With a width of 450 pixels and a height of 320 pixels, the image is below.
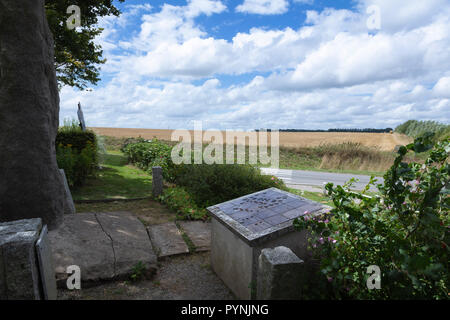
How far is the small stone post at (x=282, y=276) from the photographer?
7.36ft

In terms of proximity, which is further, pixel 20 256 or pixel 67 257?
pixel 67 257

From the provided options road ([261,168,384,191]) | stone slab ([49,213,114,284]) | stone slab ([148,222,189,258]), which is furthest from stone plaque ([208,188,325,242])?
road ([261,168,384,191])

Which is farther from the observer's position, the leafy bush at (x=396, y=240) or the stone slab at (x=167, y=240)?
the stone slab at (x=167, y=240)

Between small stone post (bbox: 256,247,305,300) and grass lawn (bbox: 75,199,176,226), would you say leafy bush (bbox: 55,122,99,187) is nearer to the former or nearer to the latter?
grass lawn (bbox: 75,199,176,226)

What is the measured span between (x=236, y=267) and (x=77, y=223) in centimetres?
301

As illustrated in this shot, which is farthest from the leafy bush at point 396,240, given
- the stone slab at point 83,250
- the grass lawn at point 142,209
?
the grass lawn at point 142,209

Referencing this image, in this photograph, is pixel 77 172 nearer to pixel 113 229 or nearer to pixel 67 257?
pixel 113 229

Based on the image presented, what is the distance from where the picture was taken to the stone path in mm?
3824

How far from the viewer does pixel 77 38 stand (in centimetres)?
1093

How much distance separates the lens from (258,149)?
22.4 metres

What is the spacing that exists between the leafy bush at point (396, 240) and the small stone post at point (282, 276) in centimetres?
18

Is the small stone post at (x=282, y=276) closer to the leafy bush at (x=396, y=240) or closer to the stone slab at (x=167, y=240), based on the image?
the leafy bush at (x=396, y=240)
